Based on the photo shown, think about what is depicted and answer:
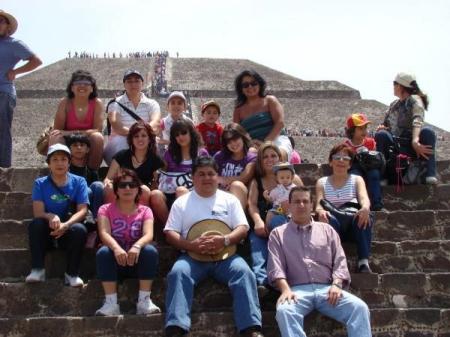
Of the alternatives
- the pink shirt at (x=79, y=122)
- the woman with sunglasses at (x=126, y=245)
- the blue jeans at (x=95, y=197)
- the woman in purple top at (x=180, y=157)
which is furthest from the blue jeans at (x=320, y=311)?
the pink shirt at (x=79, y=122)

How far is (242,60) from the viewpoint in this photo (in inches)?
1922

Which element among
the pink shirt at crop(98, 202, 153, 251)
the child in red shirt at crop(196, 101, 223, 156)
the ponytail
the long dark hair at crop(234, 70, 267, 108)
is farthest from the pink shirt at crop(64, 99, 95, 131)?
the ponytail

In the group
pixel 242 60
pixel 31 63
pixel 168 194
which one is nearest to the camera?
pixel 168 194

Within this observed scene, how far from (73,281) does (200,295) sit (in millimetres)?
1023

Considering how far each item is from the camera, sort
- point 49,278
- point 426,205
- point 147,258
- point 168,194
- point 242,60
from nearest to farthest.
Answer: point 147,258 < point 49,278 < point 168,194 < point 426,205 < point 242,60

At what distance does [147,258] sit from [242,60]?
4428 cm

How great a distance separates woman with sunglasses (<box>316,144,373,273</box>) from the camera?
587cm

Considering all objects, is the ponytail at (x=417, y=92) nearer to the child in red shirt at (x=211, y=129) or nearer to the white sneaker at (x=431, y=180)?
the white sneaker at (x=431, y=180)

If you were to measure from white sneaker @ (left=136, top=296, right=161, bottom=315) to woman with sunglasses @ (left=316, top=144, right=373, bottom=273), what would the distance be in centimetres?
168

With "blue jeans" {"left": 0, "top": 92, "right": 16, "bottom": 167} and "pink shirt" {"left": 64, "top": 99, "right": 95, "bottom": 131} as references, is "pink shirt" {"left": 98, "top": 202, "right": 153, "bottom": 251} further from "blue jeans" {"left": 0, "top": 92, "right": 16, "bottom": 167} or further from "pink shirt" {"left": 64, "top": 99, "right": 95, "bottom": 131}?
A: "blue jeans" {"left": 0, "top": 92, "right": 16, "bottom": 167}

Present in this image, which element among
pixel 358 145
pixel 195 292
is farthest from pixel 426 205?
pixel 195 292

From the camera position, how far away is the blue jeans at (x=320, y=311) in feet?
15.9

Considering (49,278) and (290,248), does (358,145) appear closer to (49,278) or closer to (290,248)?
(290,248)

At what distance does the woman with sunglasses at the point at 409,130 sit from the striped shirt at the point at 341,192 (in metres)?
1.38
